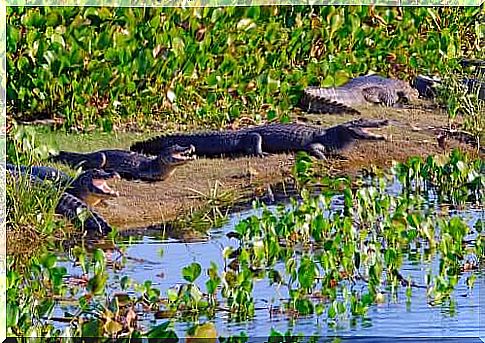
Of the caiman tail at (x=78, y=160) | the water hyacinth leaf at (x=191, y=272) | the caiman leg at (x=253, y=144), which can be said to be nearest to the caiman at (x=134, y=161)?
the caiman tail at (x=78, y=160)

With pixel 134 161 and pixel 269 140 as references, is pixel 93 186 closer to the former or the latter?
pixel 134 161

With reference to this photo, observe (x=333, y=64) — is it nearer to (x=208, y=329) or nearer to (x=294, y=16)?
(x=294, y=16)

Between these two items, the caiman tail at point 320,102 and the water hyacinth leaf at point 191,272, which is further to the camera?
the caiman tail at point 320,102

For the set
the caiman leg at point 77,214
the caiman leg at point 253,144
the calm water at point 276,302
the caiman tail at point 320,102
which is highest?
the caiman tail at point 320,102

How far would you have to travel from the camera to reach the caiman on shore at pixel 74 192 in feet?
12.6

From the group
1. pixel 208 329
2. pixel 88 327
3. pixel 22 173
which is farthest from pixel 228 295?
pixel 22 173

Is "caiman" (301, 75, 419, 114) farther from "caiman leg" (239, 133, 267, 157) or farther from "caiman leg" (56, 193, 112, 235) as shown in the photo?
"caiman leg" (56, 193, 112, 235)

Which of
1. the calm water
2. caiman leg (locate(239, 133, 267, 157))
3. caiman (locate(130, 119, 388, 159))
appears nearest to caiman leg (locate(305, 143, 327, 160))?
caiman (locate(130, 119, 388, 159))

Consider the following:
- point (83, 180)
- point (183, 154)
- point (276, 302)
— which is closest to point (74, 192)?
point (83, 180)

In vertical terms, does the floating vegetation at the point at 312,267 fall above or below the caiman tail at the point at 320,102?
below

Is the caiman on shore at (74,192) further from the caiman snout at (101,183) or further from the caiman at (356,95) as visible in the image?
the caiman at (356,95)

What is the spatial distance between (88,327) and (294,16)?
0.92m

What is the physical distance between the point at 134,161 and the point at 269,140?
0.33 m

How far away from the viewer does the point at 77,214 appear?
3852 millimetres
